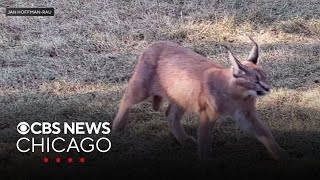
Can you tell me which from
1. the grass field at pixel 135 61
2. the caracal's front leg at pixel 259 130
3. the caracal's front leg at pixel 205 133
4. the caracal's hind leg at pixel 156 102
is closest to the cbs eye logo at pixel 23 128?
the grass field at pixel 135 61

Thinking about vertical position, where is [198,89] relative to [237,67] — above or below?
below

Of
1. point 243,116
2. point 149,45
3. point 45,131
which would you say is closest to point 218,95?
point 243,116

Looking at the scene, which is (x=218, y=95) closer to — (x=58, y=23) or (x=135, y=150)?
(x=135, y=150)

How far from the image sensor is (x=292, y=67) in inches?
157

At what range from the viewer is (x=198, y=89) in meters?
3.76

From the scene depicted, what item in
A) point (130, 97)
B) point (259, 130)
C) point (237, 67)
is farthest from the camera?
point (130, 97)

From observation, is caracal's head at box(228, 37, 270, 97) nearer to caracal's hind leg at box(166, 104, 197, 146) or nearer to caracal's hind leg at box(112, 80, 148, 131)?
caracal's hind leg at box(166, 104, 197, 146)

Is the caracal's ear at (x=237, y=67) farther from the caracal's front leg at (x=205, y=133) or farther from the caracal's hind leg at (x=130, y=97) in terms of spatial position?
the caracal's hind leg at (x=130, y=97)

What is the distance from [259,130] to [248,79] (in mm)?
218

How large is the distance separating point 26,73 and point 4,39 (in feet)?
0.50

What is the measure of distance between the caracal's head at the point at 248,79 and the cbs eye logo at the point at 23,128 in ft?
2.52

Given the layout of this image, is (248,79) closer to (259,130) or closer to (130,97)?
(259,130)

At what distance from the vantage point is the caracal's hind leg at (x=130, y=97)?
12.6 ft

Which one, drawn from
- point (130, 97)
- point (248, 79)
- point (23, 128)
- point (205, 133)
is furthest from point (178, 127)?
point (23, 128)
